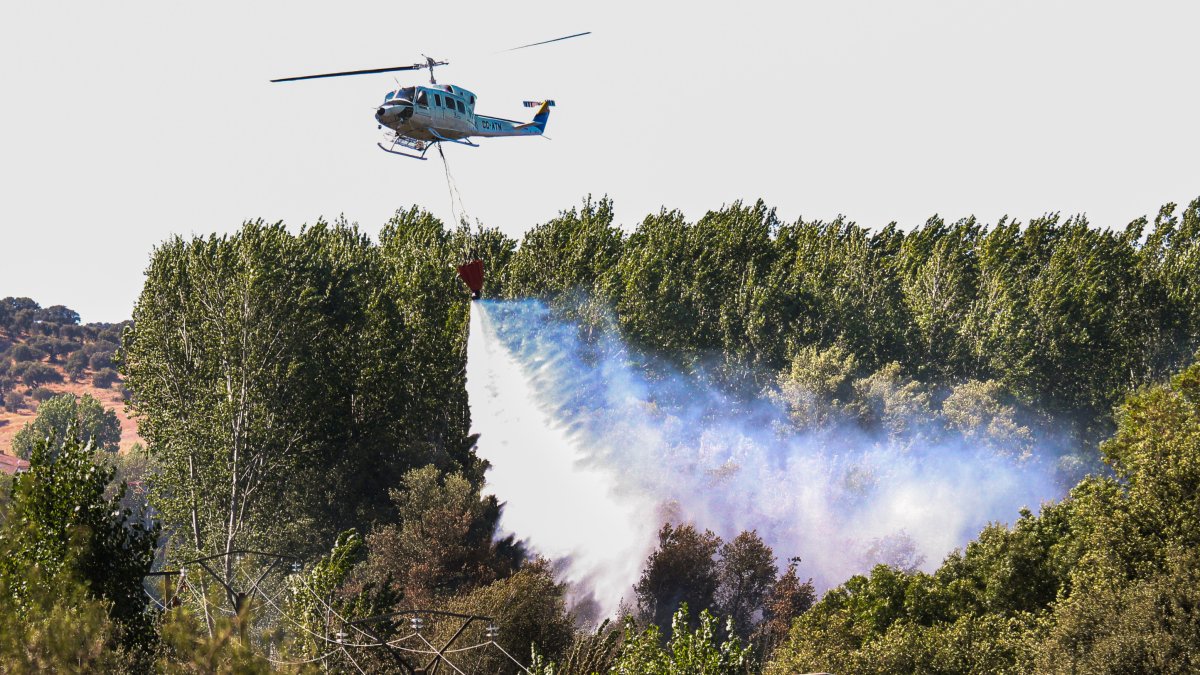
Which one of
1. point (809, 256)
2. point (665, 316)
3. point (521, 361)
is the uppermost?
point (809, 256)

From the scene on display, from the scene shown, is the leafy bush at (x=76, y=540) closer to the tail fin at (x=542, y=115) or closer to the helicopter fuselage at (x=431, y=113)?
the helicopter fuselage at (x=431, y=113)

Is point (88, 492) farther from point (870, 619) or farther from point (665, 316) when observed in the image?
point (665, 316)

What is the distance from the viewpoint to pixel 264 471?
229 ft

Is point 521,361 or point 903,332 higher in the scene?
point 903,332

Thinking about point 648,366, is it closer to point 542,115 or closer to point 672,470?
point 672,470

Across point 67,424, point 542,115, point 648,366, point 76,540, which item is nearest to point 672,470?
point 648,366

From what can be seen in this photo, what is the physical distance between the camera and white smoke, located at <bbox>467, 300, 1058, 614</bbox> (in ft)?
242

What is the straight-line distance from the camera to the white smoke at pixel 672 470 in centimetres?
7362

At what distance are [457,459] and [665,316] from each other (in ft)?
54.1

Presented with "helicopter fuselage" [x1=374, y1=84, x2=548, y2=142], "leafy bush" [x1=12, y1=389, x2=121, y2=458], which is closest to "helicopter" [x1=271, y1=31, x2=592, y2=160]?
"helicopter fuselage" [x1=374, y1=84, x2=548, y2=142]

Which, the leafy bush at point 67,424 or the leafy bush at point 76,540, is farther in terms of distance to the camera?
the leafy bush at point 67,424

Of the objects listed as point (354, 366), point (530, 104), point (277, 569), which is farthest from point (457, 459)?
point (530, 104)

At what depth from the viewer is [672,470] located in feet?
257

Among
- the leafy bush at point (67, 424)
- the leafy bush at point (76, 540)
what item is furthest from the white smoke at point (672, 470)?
the leafy bush at point (67, 424)
